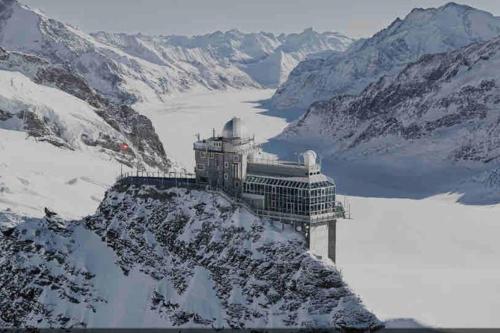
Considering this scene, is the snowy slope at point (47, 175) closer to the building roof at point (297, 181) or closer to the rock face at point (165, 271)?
the rock face at point (165, 271)

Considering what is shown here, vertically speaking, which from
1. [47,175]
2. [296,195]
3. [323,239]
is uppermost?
[47,175]

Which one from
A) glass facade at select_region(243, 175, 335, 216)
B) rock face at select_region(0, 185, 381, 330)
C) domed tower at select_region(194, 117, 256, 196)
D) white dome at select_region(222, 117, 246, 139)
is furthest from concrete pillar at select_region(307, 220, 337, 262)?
white dome at select_region(222, 117, 246, 139)

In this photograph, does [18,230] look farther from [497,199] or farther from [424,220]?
[497,199]

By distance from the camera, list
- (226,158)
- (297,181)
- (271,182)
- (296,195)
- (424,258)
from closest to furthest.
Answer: (296,195) → (297,181) → (271,182) → (226,158) → (424,258)

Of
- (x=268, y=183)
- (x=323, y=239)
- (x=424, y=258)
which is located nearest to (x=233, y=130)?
(x=268, y=183)

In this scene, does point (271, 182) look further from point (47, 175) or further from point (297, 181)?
point (47, 175)

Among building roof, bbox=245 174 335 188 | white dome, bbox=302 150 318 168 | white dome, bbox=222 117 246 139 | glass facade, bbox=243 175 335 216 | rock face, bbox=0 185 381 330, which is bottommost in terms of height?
rock face, bbox=0 185 381 330

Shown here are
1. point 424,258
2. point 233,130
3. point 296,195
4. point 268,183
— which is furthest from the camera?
point 424,258

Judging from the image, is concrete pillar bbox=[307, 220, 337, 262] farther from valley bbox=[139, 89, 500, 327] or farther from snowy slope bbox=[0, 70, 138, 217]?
snowy slope bbox=[0, 70, 138, 217]
